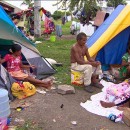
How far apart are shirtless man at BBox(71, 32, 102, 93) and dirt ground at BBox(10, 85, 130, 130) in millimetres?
601

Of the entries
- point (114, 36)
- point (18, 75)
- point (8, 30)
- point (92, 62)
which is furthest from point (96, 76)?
point (8, 30)

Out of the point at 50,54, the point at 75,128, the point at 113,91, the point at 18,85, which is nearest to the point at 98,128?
the point at 75,128

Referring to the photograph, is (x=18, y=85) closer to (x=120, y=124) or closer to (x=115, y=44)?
(x=120, y=124)

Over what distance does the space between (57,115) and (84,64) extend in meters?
1.54

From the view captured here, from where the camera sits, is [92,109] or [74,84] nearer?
[92,109]

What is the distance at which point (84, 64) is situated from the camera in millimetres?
5527

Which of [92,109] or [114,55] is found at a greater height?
[114,55]

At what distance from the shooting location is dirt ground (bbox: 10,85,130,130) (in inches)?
158

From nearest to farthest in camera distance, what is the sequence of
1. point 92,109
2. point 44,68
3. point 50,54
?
point 92,109 < point 44,68 < point 50,54

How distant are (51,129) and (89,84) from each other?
1.86m

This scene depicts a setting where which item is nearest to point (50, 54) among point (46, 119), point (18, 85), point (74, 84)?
point (74, 84)

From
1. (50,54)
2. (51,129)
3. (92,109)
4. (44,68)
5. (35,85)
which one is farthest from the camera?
(50,54)

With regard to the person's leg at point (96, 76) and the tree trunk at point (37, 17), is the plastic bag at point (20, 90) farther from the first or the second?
the tree trunk at point (37, 17)

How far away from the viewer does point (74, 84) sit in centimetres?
575
